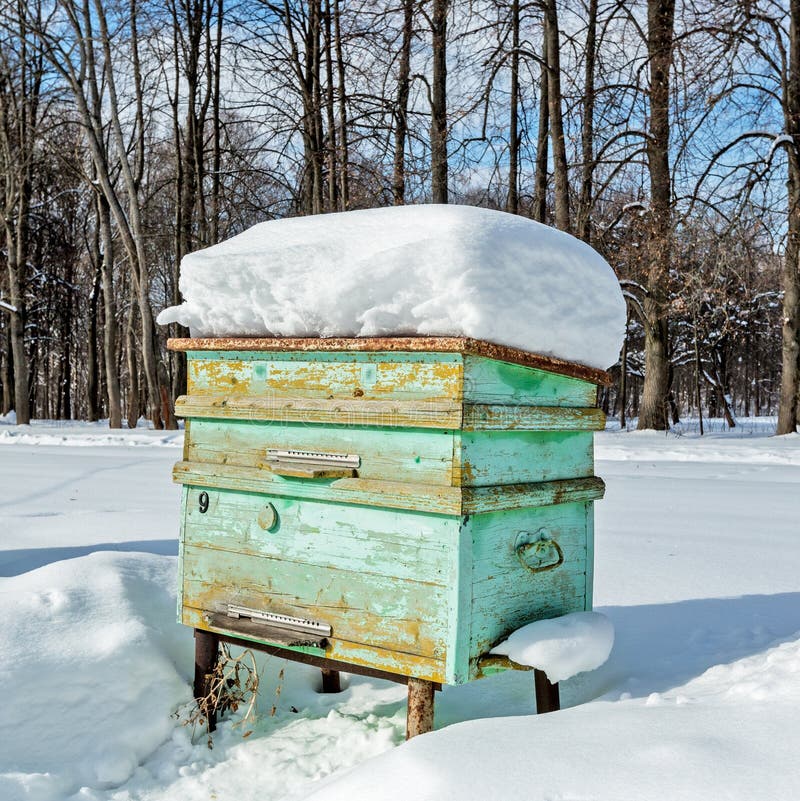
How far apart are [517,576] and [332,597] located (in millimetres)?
561

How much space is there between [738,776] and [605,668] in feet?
4.50

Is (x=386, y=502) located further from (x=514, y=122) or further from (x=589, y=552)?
(x=514, y=122)

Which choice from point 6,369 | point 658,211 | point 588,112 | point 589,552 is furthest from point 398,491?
point 6,369

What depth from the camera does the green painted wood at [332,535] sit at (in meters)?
Answer: 2.21

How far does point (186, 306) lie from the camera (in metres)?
2.72

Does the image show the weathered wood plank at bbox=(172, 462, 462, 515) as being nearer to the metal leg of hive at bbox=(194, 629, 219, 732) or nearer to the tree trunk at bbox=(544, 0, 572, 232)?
the metal leg of hive at bbox=(194, 629, 219, 732)

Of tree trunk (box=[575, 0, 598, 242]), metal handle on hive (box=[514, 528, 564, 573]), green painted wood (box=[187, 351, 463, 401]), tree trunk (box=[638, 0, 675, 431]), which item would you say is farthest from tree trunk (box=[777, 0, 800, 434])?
green painted wood (box=[187, 351, 463, 401])

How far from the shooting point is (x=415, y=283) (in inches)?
90.1

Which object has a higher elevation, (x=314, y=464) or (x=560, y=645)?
(x=314, y=464)

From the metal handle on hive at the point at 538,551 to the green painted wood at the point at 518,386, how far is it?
0.41 meters

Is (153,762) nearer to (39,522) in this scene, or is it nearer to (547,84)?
(39,522)

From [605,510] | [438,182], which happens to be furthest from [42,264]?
[605,510]

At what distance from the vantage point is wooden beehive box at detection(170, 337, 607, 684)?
7.23ft

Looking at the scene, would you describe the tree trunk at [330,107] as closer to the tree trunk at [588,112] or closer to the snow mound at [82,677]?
the tree trunk at [588,112]
